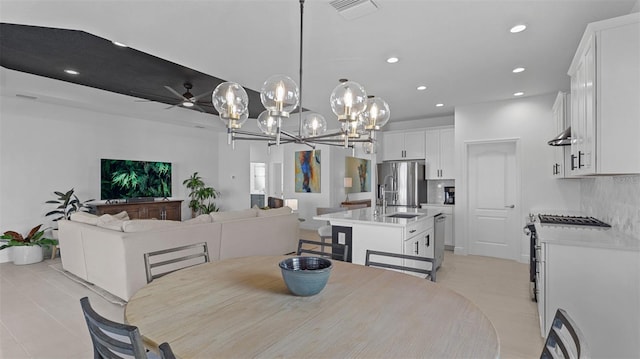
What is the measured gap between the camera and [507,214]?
523cm

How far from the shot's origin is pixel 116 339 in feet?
3.22

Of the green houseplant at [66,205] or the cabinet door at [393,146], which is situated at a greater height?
the cabinet door at [393,146]

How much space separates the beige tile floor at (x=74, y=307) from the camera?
2406 mm

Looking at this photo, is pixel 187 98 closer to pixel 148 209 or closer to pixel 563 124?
pixel 148 209

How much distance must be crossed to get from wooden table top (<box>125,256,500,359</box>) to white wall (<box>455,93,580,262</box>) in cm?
441

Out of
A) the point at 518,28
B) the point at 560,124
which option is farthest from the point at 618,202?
the point at 518,28

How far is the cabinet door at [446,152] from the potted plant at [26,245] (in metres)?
6.85

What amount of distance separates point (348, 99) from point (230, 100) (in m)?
0.83

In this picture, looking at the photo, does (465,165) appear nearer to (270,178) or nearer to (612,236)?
(612,236)

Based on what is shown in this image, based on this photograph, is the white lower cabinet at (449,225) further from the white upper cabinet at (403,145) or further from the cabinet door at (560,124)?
the cabinet door at (560,124)

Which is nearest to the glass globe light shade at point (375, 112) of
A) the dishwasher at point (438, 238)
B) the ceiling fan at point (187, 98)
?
the dishwasher at point (438, 238)

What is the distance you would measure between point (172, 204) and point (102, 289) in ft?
12.0

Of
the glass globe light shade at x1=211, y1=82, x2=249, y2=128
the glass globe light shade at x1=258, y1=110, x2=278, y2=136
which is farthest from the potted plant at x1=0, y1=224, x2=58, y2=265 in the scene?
the glass globe light shade at x1=211, y1=82, x2=249, y2=128

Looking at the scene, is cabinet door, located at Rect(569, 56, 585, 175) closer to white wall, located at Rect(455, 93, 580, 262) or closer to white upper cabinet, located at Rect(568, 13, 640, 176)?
white upper cabinet, located at Rect(568, 13, 640, 176)
